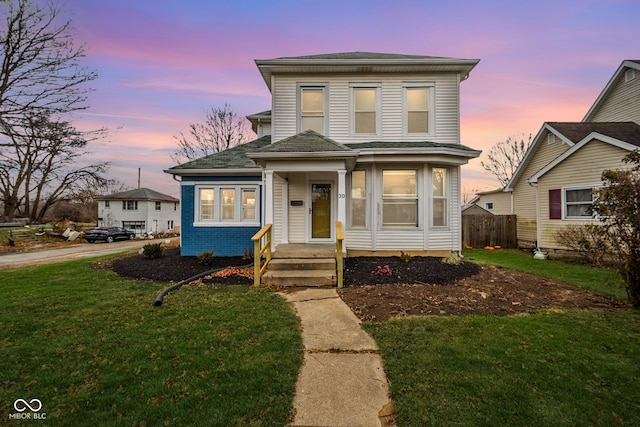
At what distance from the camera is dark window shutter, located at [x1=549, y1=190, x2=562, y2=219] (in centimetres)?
1157

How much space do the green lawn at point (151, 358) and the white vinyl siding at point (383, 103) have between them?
6.53 metres

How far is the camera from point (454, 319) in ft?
15.0

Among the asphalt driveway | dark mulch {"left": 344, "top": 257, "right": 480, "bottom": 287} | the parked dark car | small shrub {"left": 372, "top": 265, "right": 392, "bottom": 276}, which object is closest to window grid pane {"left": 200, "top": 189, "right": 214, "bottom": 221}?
dark mulch {"left": 344, "top": 257, "right": 480, "bottom": 287}

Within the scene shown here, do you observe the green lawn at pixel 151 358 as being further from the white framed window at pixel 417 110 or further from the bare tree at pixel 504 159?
the bare tree at pixel 504 159

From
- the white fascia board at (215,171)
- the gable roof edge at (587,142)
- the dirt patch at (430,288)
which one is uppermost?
the gable roof edge at (587,142)

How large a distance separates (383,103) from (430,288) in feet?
21.5

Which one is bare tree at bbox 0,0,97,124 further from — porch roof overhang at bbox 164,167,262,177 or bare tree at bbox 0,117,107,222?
porch roof overhang at bbox 164,167,262,177

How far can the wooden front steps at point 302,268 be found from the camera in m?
6.75

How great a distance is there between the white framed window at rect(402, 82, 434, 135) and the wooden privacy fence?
24.8 feet

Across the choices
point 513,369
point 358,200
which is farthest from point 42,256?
point 513,369

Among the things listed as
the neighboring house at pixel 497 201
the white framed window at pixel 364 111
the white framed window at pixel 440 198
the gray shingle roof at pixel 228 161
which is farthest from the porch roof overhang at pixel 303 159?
the neighboring house at pixel 497 201

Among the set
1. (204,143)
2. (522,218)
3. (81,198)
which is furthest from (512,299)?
(81,198)

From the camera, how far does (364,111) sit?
9.90m

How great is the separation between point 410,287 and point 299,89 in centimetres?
750
